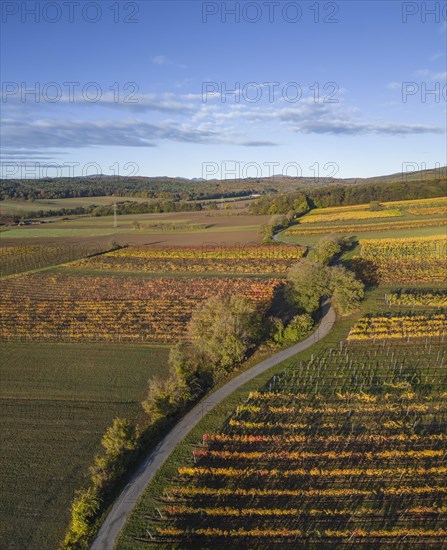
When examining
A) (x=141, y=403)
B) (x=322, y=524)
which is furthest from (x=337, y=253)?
(x=322, y=524)

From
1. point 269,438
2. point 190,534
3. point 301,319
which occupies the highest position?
point 301,319

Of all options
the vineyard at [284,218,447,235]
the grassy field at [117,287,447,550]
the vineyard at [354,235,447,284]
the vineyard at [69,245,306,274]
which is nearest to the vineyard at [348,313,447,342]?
the grassy field at [117,287,447,550]

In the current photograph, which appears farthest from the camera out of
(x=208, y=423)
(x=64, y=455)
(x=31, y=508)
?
(x=208, y=423)

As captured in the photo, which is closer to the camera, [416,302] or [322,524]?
[322,524]

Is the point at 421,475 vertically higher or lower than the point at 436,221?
lower

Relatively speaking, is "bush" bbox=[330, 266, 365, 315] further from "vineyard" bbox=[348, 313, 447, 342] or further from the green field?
the green field

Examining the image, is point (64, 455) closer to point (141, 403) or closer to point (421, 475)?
point (141, 403)

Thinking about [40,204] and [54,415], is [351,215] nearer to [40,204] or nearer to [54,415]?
[54,415]

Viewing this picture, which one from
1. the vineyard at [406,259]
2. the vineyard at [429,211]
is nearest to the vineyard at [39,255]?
the vineyard at [406,259]
